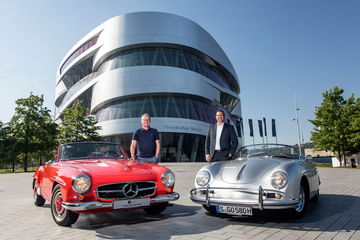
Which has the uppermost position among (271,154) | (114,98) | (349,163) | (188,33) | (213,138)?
(188,33)

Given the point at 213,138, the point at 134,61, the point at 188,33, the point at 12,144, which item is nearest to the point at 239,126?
the point at 188,33

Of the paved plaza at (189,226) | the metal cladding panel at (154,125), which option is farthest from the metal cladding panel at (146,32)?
the paved plaza at (189,226)

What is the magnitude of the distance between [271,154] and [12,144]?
28044mm

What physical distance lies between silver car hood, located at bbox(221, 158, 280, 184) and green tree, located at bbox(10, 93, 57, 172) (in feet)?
87.5

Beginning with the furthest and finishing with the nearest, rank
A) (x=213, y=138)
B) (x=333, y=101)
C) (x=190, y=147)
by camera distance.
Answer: (x=190, y=147) < (x=333, y=101) < (x=213, y=138)

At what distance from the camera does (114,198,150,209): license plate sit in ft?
12.2

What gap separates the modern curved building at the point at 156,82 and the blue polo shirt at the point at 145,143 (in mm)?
27467

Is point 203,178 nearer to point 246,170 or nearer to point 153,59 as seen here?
point 246,170

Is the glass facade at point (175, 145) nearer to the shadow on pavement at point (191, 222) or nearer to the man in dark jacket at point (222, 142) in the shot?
the man in dark jacket at point (222, 142)

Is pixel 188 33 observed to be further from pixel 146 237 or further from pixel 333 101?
pixel 146 237

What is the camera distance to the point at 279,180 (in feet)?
12.3

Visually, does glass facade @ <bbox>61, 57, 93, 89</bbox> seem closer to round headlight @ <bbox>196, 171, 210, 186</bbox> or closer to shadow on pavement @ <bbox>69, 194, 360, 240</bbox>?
shadow on pavement @ <bbox>69, 194, 360, 240</bbox>

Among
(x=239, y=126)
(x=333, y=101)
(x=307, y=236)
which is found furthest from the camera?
(x=239, y=126)

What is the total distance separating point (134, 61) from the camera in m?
34.7
